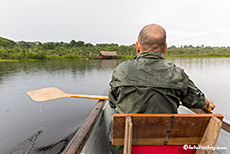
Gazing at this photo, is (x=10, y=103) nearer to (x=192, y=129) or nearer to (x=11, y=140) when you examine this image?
(x=11, y=140)

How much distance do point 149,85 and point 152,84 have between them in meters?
0.03

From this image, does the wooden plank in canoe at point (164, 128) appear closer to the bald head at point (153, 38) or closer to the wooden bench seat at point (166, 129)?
the wooden bench seat at point (166, 129)

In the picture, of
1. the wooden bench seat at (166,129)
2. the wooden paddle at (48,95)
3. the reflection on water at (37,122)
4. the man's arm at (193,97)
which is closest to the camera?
the wooden bench seat at (166,129)

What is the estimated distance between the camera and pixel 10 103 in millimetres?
4793

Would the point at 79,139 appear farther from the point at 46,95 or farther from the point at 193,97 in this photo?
the point at 46,95

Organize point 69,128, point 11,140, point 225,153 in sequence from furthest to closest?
point 69,128
point 11,140
point 225,153

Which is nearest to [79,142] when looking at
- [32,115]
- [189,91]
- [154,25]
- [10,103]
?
[189,91]

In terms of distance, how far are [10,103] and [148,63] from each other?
573 centimetres

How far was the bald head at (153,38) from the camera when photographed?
1.22 meters

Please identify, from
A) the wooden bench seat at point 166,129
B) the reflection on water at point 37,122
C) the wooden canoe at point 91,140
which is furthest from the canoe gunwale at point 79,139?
the reflection on water at point 37,122

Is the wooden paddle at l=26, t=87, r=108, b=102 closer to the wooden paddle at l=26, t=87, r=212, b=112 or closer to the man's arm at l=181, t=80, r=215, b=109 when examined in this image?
the wooden paddle at l=26, t=87, r=212, b=112

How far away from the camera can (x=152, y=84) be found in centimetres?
105

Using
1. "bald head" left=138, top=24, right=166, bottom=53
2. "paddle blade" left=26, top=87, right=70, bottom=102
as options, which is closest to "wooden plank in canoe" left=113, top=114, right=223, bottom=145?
"bald head" left=138, top=24, right=166, bottom=53

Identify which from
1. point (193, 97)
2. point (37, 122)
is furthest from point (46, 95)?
point (193, 97)
